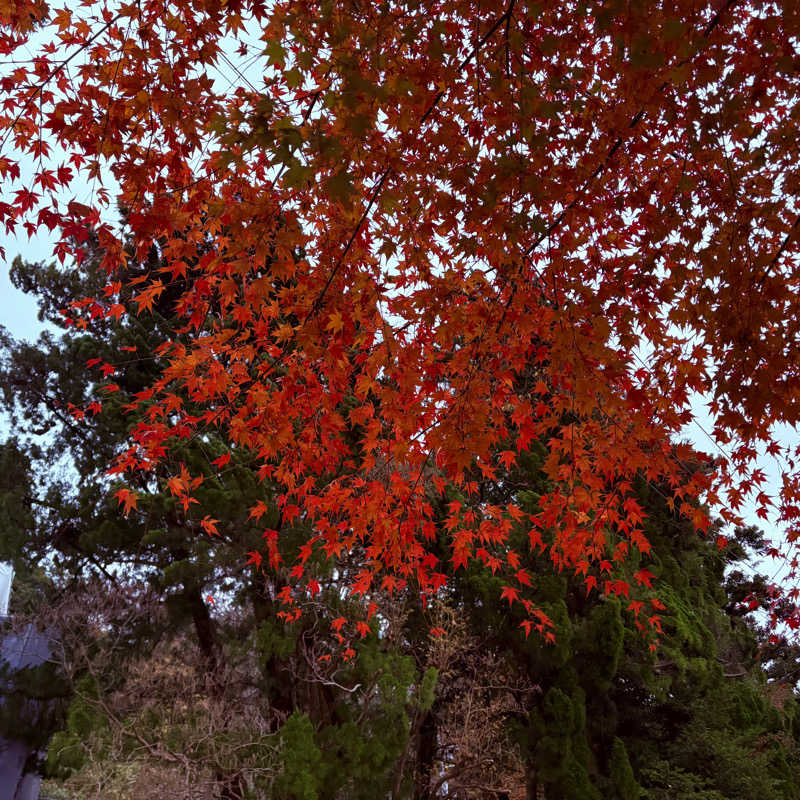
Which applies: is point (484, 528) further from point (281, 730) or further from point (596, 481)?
point (281, 730)

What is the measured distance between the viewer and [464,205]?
294 cm

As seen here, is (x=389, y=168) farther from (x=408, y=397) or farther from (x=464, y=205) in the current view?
(x=408, y=397)

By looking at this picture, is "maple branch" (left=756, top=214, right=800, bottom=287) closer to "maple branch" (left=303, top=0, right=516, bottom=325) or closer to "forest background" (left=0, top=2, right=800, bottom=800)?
"forest background" (left=0, top=2, right=800, bottom=800)

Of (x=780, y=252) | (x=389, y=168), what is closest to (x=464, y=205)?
(x=389, y=168)

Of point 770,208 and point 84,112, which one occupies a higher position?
point 770,208

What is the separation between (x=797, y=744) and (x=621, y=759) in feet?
8.08

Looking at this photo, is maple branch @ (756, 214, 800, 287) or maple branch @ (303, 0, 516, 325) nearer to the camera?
maple branch @ (303, 0, 516, 325)

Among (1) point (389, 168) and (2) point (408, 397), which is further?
(2) point (408, 397)

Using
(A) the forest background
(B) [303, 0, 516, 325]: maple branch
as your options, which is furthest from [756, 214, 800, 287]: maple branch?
(B) [303, 0, 516, 325]: maple branch

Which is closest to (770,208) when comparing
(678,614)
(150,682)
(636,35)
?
(636,35)

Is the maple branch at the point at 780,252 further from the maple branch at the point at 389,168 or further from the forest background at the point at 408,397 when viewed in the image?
the maple branch at the point at 389,168

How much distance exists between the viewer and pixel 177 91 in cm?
286

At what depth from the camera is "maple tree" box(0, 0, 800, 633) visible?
2529mm

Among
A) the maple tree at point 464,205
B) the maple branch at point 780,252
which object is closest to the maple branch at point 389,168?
the maple tree at point 464,205
